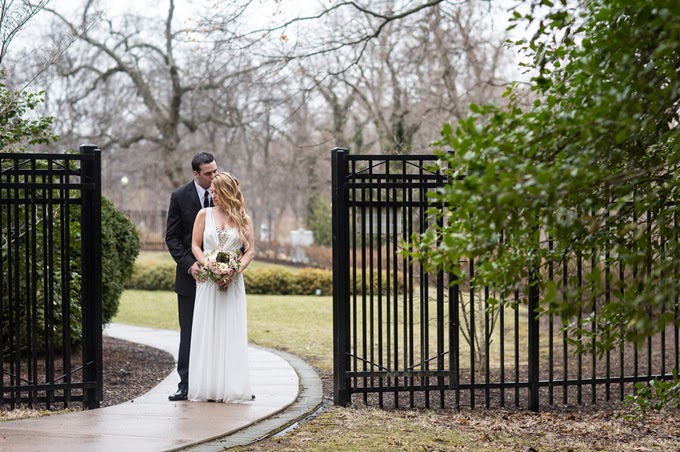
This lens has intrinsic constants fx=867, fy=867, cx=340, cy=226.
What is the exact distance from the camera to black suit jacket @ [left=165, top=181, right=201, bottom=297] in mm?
7473

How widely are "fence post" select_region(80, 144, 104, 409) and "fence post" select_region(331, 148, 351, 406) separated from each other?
74.5 inches

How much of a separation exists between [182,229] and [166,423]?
196cm

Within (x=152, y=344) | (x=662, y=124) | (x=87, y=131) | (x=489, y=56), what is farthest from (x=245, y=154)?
(x=662, y=124)

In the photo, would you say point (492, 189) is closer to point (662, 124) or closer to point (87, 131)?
point (662, 124)

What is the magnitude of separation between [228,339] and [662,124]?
4132mm

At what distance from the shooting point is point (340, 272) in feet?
23.4

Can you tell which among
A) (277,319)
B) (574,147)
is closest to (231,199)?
(574,147)

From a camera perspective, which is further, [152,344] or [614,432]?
[152,344]

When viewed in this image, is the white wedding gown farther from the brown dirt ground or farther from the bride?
the brown dirt ground

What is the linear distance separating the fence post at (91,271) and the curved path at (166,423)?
11.9 inches

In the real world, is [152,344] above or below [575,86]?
below

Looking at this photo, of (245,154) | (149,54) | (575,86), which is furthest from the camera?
(245,154)

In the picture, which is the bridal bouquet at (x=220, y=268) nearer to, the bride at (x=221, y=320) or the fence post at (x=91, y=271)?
the bride at (x=221, y=320)

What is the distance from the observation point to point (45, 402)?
23.1 ft
